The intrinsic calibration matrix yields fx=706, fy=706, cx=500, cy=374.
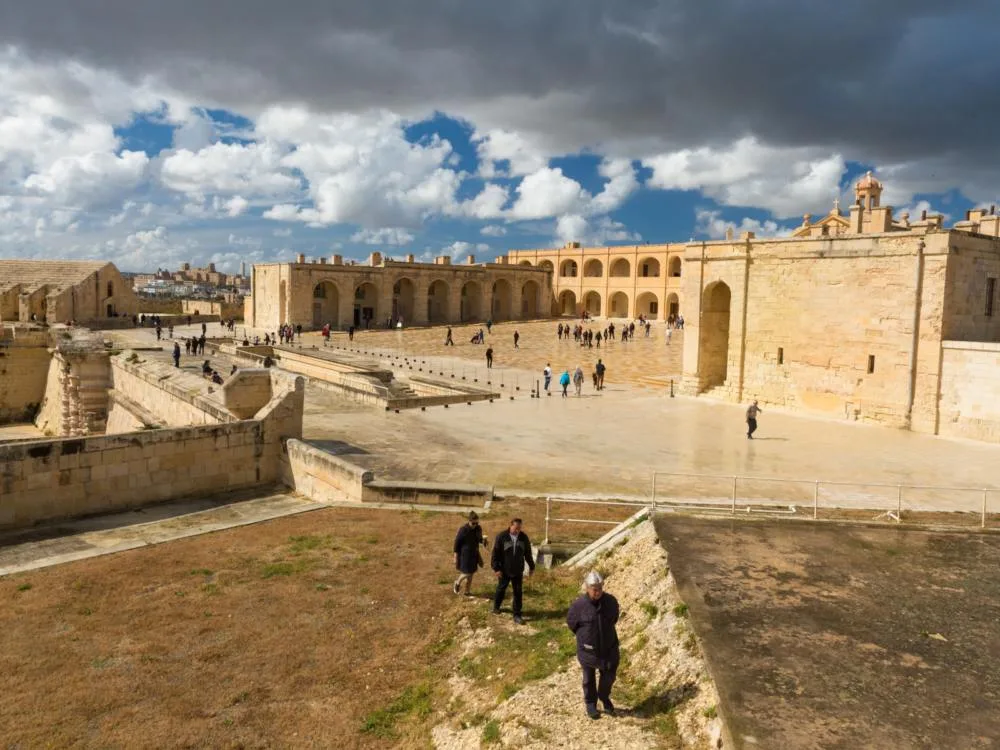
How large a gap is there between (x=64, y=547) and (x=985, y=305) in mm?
21991

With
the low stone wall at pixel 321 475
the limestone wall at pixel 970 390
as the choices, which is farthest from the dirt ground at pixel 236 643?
the limestone wall at pixel 970 390

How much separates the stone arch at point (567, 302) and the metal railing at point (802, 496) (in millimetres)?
52853

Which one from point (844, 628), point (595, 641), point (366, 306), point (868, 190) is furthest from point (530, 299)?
point (595, 641)

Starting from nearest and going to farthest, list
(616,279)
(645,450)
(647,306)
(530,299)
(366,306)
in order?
(645,450) → (366,306) → (647,306) → (616,279) → (530,299)

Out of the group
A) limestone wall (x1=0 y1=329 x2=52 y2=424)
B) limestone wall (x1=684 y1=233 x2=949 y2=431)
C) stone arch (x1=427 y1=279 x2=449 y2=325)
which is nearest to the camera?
limestone wall (x1=684 y1=233 x2=949 y2=431)

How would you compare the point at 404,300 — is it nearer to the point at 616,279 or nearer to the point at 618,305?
the point at 616,279

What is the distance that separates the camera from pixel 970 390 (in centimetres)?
1752

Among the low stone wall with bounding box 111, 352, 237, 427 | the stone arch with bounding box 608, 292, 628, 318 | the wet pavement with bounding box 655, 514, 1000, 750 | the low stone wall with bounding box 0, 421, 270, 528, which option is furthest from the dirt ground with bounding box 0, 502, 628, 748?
the stone arch with bounding box 608, 292, 628, 318

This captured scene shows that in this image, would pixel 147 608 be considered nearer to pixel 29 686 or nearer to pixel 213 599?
pixel 213 599

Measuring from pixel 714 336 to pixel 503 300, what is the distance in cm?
3899

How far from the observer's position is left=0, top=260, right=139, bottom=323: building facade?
44125 millimetres

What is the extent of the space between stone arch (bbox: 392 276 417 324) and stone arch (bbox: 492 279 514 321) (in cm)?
844

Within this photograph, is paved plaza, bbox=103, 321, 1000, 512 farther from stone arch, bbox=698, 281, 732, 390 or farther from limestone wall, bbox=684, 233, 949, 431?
stone arch, bbox=698, 281, 732, 390

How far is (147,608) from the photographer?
721cm
